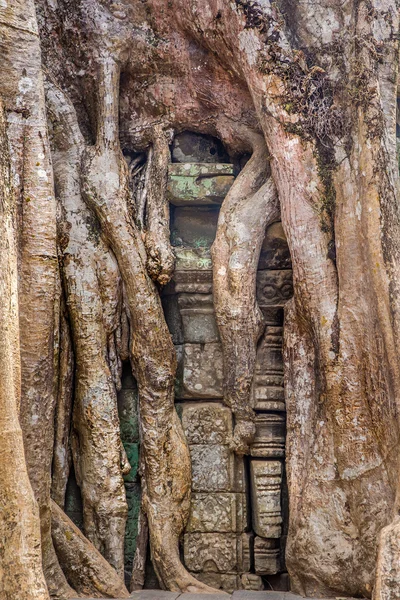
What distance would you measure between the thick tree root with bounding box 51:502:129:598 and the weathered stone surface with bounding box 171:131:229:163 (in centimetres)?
234

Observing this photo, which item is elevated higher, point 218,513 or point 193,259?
point 193,259

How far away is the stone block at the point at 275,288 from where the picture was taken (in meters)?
4.45

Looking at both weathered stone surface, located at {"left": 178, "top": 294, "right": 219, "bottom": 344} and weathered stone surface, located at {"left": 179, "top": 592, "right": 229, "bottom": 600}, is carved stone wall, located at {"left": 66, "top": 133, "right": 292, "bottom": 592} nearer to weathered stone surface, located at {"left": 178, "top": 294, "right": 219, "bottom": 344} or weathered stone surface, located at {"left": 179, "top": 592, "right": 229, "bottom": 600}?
weathered stone surface, located at {"left": 178, "top": 294, "right": 219, "bottom": 344}

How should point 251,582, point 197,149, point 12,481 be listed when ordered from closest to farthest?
1. point 12,481
2. point 251,582
3. point 197,149

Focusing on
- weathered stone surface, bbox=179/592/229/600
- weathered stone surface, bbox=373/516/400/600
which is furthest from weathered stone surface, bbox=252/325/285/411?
weathered stone surface, bbox=373/516/400/600

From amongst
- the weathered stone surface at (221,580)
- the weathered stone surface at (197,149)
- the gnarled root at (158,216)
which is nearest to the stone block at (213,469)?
the weathered stone surface at (221,580)

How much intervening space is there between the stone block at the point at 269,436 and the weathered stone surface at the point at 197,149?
1.70 m

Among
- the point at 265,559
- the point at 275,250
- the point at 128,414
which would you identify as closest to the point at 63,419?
the point at 128,414

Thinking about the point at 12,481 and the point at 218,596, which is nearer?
the point at 12,481

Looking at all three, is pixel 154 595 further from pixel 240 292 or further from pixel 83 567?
pixel 240 292

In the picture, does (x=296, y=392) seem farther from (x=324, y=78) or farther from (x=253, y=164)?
(x=324, y=78)

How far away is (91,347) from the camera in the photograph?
4.23m

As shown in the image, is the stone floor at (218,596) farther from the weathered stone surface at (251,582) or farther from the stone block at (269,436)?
the stone block at (269,436)

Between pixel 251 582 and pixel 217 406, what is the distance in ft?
3.30
